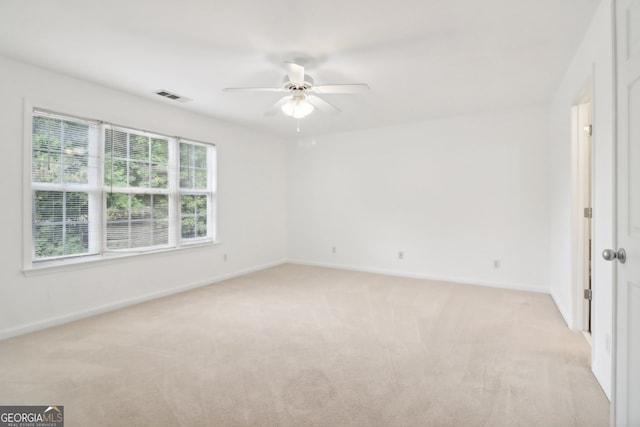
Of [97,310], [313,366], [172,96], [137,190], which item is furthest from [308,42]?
[97,310]

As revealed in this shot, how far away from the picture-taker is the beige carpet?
70.6 inches

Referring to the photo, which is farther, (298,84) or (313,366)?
(298,84)

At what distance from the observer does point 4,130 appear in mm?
2791

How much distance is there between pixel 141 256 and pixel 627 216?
4377 mm

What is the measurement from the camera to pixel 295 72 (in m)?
2.55

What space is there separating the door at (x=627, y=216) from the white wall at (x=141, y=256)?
14.1ft

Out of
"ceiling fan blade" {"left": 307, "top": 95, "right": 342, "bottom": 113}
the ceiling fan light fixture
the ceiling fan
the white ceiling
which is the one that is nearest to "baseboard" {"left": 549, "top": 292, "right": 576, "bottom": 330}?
the white ceiling

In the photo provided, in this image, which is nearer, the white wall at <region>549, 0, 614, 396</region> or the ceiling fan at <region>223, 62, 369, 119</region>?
the white wall at <region>549, 0, 614, 396</region>

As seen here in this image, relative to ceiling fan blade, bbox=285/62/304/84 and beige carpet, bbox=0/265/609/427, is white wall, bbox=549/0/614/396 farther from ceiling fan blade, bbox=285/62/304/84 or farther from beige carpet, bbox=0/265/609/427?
ceiling fan blade, bbox=285/62/304/84

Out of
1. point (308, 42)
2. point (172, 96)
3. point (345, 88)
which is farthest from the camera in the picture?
point (172, 96)

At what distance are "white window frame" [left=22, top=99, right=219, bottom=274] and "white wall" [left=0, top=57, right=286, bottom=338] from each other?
0.16ft

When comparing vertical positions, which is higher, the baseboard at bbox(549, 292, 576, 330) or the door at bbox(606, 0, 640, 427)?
the door at bbox(606, 0, 640, 427)

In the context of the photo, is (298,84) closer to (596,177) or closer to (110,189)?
(596,177)

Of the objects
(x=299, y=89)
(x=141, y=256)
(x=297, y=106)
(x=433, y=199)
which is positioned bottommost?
(x=141, y=256)
